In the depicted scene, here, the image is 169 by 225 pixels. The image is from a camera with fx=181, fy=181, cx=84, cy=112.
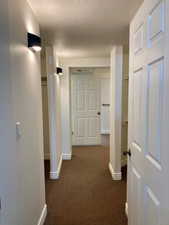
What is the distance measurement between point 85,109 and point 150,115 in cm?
426

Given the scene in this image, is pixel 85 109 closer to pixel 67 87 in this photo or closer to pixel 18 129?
pixel 67 87

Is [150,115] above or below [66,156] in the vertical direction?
above

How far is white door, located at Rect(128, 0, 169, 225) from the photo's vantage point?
1.04 m

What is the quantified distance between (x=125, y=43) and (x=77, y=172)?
8.30ft

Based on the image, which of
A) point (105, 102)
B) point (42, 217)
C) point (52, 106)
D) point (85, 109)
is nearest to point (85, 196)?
point (42, 217)

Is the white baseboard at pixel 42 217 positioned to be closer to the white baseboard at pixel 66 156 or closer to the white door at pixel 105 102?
the white baseboard at pixel 66 156

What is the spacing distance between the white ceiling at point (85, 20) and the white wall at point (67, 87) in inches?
43.9

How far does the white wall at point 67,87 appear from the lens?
4078 millimetres

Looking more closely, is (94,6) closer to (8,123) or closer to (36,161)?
(8,123)

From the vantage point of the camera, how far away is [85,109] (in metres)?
5.52

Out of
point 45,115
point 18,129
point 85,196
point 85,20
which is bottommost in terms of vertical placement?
point 85,196

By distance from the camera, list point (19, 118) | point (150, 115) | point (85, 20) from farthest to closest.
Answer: point (85, 20)
point (19, 118)
point (150, 115)

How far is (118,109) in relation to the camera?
3150 mm

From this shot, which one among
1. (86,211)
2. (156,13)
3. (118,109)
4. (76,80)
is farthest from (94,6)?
(76,80)
